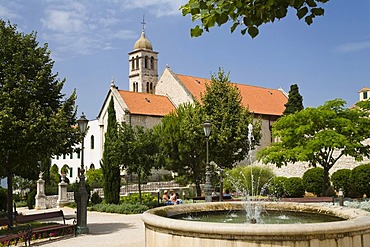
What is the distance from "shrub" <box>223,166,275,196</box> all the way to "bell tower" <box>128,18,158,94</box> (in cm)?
4305

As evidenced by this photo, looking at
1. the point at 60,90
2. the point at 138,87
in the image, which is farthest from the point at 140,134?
the point at 138,87

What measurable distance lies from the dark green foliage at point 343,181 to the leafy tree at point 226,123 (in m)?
5.96

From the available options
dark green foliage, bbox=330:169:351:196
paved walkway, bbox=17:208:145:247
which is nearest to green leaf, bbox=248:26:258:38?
paved walkway, bbox=17:208:145:247

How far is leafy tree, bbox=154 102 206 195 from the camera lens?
28578 mm

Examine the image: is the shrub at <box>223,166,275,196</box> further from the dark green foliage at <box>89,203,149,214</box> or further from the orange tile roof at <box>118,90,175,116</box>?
the orange tile roof at <box>118,90,175,116</box>

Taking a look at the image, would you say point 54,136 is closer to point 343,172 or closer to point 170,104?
point 343,172

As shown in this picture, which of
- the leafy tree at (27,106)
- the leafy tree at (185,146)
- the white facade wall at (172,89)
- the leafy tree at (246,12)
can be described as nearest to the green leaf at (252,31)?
the leafy tree at (246,12)

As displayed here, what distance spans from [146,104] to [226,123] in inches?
921

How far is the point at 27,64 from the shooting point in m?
15.6

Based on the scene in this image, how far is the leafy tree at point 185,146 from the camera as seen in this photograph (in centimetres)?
2858

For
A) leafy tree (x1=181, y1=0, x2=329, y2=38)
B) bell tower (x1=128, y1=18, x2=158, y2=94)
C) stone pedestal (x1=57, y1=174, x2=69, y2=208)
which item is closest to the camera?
leafy tree (x1=181, y1=0, x2=329, y2=38)

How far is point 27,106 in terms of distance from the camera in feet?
49.3

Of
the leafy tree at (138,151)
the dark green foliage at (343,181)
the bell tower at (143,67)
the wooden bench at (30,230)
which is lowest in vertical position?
the wooden bench at (30,230)

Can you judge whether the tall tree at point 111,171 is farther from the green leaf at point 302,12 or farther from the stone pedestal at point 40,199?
the green leaf at point 302,12
